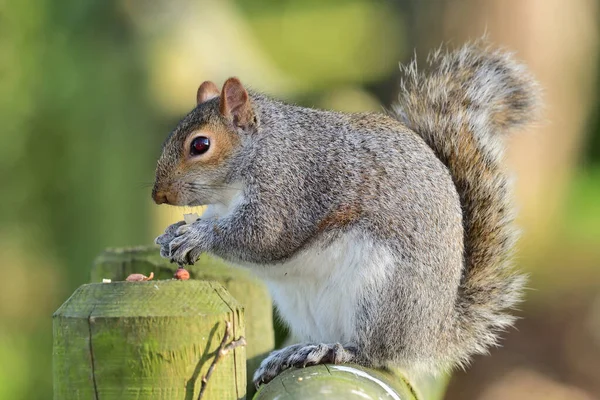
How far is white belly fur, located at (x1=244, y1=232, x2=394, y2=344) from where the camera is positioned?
1576mm

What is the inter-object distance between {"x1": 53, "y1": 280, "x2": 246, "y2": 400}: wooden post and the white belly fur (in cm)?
55

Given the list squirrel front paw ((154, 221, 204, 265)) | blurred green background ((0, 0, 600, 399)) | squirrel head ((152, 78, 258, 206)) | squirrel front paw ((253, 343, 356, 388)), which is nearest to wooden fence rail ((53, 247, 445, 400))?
squirrel front paw ((253, 343, 356, 388))

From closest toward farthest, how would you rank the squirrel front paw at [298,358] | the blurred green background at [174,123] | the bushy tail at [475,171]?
the squirrel front paw at [298,358], the bushy tail at [475,171], the blurred green background at [174,123]

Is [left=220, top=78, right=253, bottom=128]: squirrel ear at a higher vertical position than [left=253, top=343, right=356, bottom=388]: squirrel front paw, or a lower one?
higher

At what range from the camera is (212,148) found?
167 cm

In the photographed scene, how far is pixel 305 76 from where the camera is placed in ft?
14.3

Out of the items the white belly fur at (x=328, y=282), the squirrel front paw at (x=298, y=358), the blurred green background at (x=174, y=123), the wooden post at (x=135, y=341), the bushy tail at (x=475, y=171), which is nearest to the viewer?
the wooden post at (x=135, y=341)

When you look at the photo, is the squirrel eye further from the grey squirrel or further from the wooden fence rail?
the wooden fence rail

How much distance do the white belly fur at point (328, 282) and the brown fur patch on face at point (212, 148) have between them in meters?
0.22

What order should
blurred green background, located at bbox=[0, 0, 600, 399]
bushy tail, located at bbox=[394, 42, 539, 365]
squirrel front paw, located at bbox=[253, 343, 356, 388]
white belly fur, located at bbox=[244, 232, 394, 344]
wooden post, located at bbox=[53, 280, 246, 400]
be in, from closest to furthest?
wooden post, located at bbox=[53, 280, 246, 400] < squirrel front paw, located at bbox=[253, 343, 356, 388] < white belly fur, located at bbox=[244, 232, 394, 344] < bushy tail, located at bbox=[394, 42, 539, 365] < blurred green background, located at bbox=[0, 0, 600, 399]

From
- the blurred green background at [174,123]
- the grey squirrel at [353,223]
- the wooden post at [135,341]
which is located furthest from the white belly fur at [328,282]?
the blurred green background at [174,123]

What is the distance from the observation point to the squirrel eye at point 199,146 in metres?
1.66

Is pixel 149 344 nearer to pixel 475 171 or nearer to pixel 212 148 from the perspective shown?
pixel 212 148

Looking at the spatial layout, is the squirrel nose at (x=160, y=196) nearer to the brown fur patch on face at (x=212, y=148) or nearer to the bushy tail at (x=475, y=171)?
the brown fur patch on face at (x=212, y=148)
